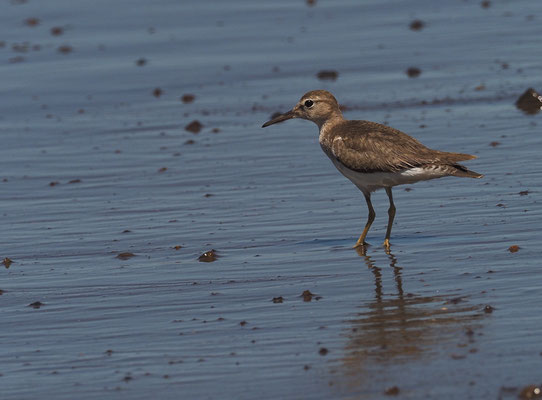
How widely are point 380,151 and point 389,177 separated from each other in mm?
230

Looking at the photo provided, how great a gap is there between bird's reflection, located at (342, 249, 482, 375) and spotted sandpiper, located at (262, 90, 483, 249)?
1.45 meters

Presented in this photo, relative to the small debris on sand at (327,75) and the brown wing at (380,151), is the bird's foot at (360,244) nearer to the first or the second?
the brown wing at (380,151)

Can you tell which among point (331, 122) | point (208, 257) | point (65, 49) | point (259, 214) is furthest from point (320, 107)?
point (65, 49)

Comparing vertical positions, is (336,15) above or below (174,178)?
above

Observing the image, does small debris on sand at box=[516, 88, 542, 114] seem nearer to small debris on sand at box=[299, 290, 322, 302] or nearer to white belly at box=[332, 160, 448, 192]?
white belly at box=[332, 160, 448, 192]

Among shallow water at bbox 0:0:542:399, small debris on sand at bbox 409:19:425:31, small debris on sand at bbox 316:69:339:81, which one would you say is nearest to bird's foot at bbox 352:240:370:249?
shallow water at bbox 0:0:542:399

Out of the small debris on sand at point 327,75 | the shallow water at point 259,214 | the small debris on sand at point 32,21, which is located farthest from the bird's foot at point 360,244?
the small debris on sand at point 32,21

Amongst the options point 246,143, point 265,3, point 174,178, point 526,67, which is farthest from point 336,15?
point 174,178

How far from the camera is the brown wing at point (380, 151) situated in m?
8.75

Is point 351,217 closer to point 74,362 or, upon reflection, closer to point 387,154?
point 387,154

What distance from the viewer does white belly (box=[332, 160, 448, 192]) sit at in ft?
28.7

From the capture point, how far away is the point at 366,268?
816 cm

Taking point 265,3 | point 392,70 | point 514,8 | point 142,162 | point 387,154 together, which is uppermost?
point 265,3

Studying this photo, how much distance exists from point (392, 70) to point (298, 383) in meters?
10.4
